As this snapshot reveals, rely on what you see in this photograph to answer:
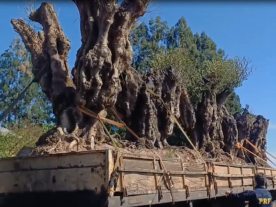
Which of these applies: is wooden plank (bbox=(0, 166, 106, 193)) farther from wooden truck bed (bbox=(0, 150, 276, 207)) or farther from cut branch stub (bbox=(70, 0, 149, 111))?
cut branch stub (bbox=(70, 0, 149, 111))

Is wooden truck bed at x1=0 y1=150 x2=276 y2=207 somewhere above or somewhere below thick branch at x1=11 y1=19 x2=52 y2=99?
below

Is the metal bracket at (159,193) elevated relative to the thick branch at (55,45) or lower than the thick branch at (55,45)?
lower

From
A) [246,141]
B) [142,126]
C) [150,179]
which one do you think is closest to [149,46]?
[246,141]

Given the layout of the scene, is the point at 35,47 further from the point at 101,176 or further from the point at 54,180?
the point at 101,176

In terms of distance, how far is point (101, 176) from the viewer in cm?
568

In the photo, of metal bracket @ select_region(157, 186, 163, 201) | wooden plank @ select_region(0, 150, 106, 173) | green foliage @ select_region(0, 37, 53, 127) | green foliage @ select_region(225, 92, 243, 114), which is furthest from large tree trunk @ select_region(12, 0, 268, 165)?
green foliage @ select_region(0, 37, 53, 127)

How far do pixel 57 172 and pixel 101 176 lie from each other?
2.56 ft

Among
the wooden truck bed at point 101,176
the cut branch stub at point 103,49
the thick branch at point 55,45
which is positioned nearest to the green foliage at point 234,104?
the cut branch stub at point 103,49

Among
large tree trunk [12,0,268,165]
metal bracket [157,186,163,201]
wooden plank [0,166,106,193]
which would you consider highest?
large tree trunk [12,0,268,165]

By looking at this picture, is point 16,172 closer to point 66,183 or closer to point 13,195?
point 13,195

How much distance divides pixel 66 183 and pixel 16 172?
40.7 inches

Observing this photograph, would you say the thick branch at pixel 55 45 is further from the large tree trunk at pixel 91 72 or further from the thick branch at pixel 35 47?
the thick branch at pixel 35 47

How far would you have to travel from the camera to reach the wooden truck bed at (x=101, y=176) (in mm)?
5742

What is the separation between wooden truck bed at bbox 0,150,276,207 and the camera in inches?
226
